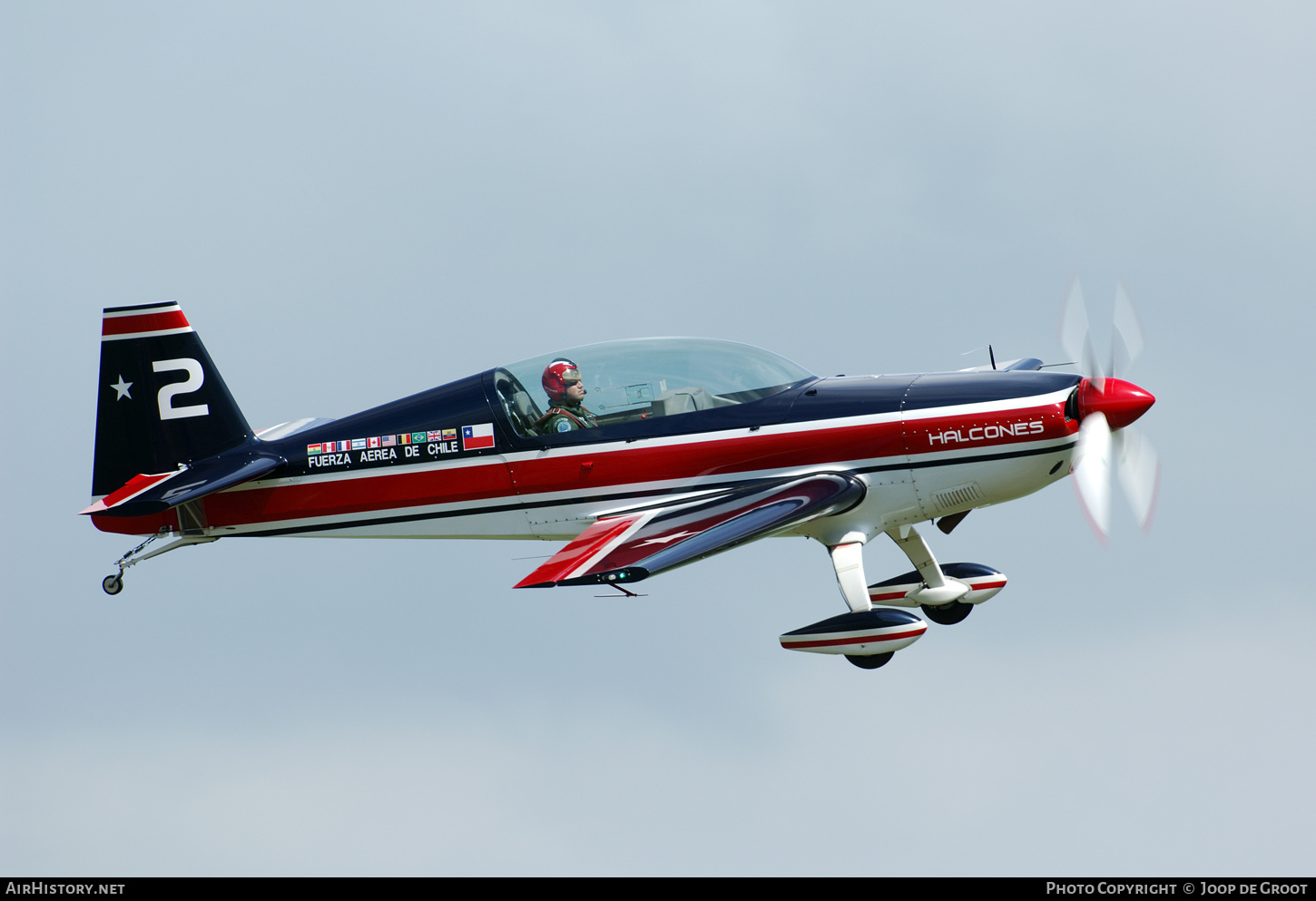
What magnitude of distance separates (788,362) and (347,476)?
14.9ft

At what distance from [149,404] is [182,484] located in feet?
3.16

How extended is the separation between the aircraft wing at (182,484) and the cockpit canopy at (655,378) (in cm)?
267

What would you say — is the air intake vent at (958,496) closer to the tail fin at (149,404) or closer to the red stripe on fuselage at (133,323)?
the tail fin at (149,404)

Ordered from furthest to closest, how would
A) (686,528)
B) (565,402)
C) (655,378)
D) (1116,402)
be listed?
(565,402) → (655,378) → (1116,402) → (686,528)

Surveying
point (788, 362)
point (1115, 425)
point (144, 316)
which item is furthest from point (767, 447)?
point (144, 316)

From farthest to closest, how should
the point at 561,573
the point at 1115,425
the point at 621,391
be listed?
the point at 621,391, the point at 1115,425, the point at 561,573

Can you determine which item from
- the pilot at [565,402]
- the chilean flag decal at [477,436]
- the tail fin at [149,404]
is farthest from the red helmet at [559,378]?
the tail fin at [149,404]

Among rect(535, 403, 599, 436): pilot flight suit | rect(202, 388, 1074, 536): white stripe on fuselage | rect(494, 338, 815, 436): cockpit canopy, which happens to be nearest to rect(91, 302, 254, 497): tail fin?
rect(202, 388, 1074, 536): white stripe on fuselage

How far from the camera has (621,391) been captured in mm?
14531

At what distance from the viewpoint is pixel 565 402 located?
1461 centimetres

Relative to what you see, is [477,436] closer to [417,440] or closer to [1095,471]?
[417,440]

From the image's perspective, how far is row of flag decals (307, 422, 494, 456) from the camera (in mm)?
14711

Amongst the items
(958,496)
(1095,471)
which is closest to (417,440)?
(958,496)

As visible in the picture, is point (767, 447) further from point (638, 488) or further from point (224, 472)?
point (224, 472)
